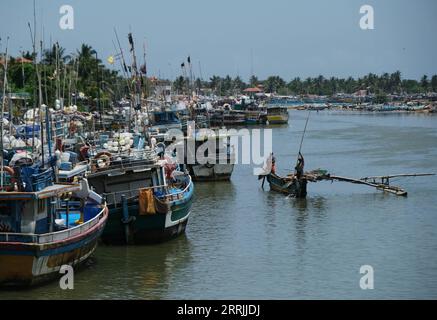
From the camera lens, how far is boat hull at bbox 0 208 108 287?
68.5 ft

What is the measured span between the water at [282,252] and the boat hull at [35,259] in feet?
1.27

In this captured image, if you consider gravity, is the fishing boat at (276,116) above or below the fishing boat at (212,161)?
below

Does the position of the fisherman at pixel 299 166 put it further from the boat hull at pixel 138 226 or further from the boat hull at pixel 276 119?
the boat hull at pixel 276 119

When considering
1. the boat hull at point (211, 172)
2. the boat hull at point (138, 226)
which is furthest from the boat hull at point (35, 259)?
the boat hull at point (211, 172)

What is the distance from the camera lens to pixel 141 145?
33.9 metres

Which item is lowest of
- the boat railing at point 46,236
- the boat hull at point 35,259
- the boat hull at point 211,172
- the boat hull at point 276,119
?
the boat hull at point 276,119

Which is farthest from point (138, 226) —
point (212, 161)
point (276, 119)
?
point (276, 119)

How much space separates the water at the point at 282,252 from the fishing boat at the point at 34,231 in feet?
1.97

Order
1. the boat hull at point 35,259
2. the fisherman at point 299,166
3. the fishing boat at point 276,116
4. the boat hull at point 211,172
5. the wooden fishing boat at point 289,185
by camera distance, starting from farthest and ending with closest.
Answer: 1. the fishing boat at point 276,116
2. the boat hull at point 211,172
3. the wooden fishing boat at point 289,185
4. the fisherman at point 299,166
5. the boat hull at point 35,259

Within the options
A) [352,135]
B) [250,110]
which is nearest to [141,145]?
[352,135]

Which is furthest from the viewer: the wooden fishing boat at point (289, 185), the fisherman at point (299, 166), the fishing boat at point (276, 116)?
the fishing boat at point (276, 116)

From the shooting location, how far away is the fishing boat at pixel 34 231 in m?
21.0

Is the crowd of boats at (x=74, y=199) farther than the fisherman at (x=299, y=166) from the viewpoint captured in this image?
No
